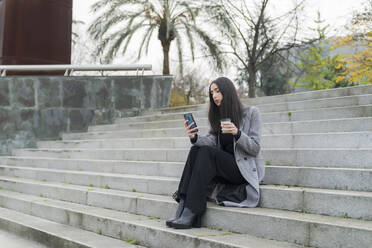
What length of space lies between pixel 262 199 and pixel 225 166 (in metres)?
0.48

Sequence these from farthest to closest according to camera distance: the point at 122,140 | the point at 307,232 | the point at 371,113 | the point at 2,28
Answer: the point at 2,28 < the point at 122,140 < the point at 371,113 < the point at 307,232

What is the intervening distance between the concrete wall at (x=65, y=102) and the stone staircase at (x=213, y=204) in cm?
142

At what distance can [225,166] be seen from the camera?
392cm

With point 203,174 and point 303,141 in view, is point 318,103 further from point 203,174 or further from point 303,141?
point 203,174

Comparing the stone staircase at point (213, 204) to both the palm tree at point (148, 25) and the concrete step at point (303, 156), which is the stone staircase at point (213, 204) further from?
the palm tree at point (148, 25)

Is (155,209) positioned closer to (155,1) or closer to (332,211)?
(332,211)

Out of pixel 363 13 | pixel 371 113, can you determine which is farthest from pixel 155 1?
pixel 371 113

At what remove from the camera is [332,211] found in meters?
3.41

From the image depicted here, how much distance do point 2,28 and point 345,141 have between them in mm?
10415

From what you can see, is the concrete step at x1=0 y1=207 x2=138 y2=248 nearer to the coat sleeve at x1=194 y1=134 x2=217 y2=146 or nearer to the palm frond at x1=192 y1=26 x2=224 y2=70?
the coat sleeve at x1=194 y1=134 x2=217 y2=146

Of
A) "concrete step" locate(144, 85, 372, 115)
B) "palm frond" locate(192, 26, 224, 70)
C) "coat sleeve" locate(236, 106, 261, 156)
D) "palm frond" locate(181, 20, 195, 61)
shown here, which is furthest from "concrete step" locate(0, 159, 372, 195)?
"palm frond" locate(192, 26, 224, 70)

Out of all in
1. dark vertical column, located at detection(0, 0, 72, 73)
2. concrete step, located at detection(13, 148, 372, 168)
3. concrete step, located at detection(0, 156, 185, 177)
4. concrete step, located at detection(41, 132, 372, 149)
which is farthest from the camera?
dark vertical column, located at detection(0, 0, 72, 73)

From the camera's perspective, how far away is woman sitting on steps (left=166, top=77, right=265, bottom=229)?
12.5 feet

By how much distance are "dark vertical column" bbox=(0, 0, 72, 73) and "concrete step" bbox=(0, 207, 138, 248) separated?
22.1 ft
